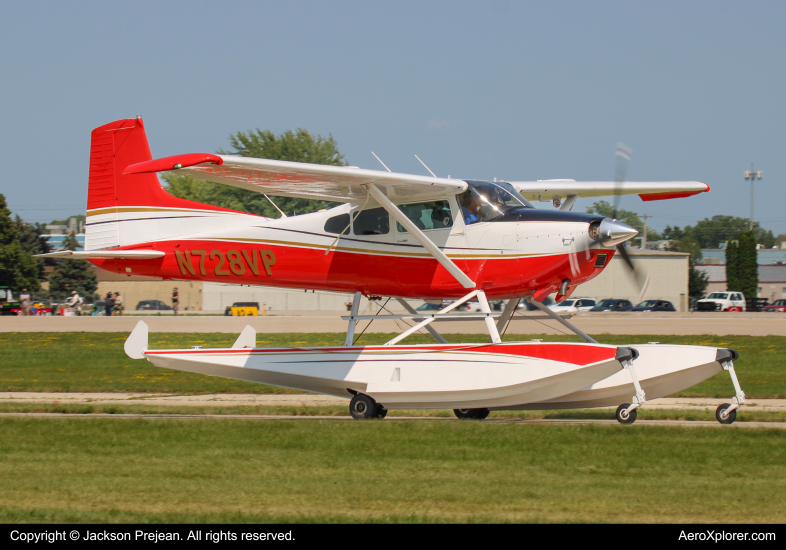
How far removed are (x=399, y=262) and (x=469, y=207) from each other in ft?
4.42

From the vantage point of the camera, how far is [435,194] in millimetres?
11648

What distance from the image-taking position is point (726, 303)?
5519 cm

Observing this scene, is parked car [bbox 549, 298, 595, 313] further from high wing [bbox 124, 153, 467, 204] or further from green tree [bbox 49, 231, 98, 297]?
high wing [bbox 124, 153, 467, 204]

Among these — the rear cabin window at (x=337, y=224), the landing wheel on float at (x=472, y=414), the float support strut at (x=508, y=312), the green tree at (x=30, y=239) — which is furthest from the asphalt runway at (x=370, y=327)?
the green tree at (x=30, y=239)

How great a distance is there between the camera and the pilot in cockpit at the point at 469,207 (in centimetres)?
1164

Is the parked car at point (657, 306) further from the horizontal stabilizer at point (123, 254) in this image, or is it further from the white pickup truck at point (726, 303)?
the horizontal stabilizer at point (123, 254)

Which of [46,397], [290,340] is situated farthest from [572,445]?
[290,340]

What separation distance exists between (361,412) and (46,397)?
21.8 ft

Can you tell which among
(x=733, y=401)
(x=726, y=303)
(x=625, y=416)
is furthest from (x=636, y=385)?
(x=726, y=303)

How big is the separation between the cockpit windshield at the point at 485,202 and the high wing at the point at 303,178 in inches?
10.2

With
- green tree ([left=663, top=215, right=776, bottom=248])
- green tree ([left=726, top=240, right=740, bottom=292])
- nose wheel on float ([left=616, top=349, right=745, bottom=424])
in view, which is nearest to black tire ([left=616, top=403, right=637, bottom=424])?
nose wheel on float ([left=616, top=349, right=745, bottom=424])

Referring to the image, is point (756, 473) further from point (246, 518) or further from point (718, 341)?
point (718, 341)

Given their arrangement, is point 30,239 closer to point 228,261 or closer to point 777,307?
point 777,307

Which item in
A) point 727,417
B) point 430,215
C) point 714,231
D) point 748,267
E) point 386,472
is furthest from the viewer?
point 714,231
